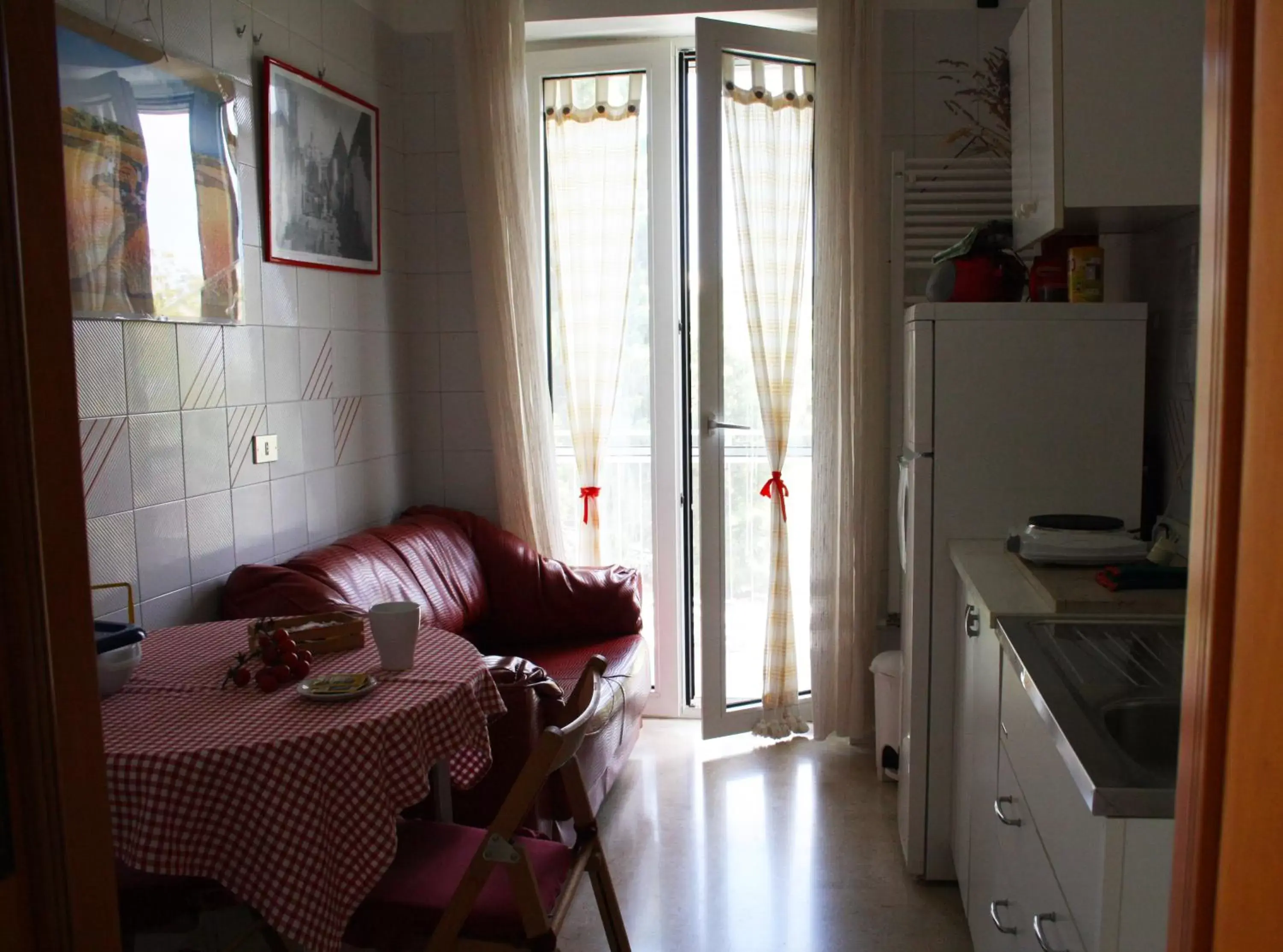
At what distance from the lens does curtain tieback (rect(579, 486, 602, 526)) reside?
12.8 feet

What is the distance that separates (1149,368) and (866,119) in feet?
4.06

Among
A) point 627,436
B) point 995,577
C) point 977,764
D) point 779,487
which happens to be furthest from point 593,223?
point 977,764

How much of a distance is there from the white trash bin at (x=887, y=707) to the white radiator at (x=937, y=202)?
3.84 feet

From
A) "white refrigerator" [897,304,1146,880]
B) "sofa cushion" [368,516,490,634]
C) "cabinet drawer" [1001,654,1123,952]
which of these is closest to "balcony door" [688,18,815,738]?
"sofa cushion" [368,516,490,634]

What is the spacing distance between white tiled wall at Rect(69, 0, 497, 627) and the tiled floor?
123cm

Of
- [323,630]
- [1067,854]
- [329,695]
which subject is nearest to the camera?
[1067,854]

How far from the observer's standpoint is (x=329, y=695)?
181 centimetres

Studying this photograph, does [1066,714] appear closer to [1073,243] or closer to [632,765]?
[1073,243]

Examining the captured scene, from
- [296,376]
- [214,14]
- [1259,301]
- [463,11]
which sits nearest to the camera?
[1259,301]

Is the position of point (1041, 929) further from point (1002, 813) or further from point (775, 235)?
point (775, 235)

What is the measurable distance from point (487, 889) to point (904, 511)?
1.52 metres

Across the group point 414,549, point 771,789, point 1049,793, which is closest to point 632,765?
point 771,789

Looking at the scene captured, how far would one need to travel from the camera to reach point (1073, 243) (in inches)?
111

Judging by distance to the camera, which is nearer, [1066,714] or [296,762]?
[1066,714]
